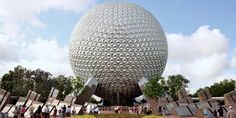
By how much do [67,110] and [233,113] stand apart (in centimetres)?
1794

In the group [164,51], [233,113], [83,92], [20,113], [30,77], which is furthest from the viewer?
[30,77]

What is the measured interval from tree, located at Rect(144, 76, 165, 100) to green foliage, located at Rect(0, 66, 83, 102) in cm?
1550

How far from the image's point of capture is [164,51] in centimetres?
5262

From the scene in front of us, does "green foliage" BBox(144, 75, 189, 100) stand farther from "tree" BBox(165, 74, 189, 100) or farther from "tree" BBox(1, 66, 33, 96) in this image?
"tree" BBox(1, 66, 33, 96)

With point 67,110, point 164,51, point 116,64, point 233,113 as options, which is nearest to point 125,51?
point 116,64

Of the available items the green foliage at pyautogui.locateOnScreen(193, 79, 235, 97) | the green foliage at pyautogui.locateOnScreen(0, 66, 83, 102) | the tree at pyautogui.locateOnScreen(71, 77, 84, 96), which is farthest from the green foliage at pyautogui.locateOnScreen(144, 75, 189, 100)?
the green foliage at pyautogui.locateOnScreen(193, 79, 235, 97)

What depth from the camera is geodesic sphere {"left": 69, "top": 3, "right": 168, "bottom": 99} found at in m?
48.5

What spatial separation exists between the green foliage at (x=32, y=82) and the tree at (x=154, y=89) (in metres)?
15.5

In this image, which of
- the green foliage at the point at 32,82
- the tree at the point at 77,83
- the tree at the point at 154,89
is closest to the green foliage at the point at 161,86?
the tree at the point at 154,89

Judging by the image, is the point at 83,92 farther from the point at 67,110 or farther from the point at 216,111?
the point at 216,111

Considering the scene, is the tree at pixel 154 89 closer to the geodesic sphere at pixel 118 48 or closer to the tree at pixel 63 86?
the geodesic sphere at pixel 118 48

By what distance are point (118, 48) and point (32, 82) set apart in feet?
70.1

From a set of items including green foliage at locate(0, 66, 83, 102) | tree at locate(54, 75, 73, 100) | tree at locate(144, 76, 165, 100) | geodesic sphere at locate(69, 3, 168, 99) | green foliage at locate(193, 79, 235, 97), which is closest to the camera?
tree at locate(144, 76, 165, 100)

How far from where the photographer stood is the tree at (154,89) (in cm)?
4600
